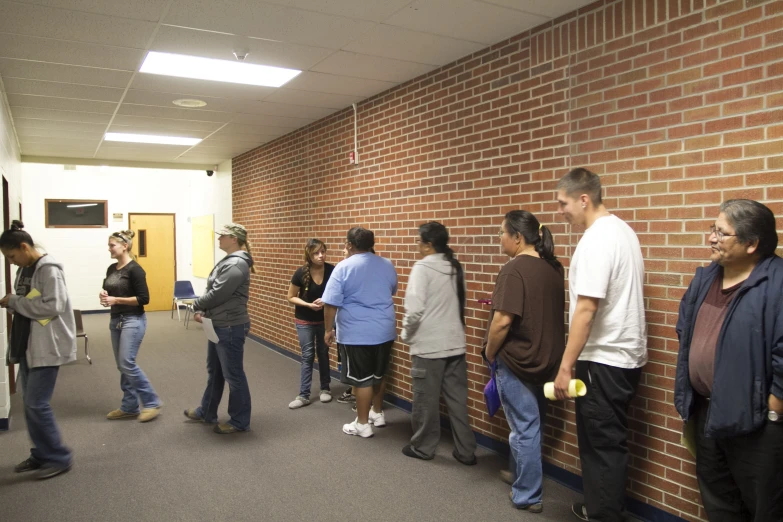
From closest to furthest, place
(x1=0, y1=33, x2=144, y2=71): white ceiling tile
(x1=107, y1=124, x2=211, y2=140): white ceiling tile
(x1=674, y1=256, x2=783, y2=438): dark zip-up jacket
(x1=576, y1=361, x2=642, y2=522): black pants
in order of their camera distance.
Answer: (x1=674, y1=256, x2=783, y2=438): dark zip-up jacket, (x1=576, y1=361, x2=642, y2=522): black pants, (x1=0, y1=33, x2=144, y2=71): white ceiling tile, (x1=107, y1=124, x2=211, y2=140): white ceiling tile

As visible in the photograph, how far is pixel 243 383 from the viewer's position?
14.1 ft

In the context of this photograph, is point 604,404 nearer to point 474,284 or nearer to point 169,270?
point 474,284

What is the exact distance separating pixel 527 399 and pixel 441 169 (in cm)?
202

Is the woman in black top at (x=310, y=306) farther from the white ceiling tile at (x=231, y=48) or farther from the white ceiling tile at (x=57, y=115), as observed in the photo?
the white ceiling tile at (x=57, y=115)

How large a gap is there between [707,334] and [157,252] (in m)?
11.7

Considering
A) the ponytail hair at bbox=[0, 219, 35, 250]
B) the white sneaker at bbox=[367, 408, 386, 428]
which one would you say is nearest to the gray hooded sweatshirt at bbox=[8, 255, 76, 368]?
the ponytail hair at bbox=[0, 219, 35, 250]

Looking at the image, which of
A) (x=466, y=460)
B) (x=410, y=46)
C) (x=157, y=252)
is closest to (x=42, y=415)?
(x=466, y=460)

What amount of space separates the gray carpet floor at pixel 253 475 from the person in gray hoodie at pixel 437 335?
0.27 metres

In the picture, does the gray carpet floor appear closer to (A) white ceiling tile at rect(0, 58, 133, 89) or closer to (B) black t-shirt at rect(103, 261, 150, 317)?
(B) black t-shirt at rect(103, 261, 150, 317)

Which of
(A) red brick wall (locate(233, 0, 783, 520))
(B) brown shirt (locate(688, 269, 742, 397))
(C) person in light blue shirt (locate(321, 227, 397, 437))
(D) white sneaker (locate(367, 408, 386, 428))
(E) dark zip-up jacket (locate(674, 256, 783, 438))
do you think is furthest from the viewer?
(D) white sneaker (locate(367, 408, 386, 428))

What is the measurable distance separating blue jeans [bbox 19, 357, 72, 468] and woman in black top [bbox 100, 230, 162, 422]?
1005 millimetres

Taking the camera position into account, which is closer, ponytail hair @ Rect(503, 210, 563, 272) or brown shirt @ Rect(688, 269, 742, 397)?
brown shirt @ Rect(688, 269, 742, 397)

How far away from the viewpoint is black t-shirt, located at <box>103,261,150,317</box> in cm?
451

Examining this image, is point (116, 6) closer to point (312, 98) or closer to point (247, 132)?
point (312, 98)
